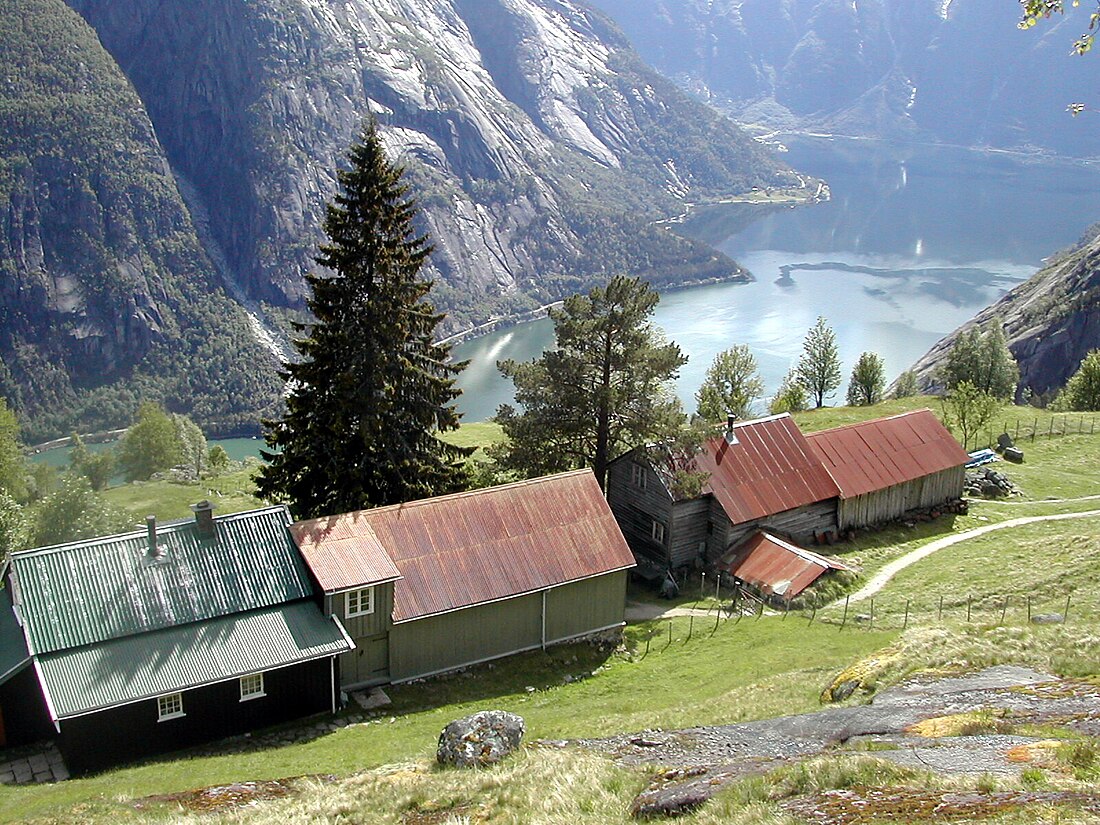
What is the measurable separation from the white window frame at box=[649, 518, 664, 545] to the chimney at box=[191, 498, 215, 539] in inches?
760

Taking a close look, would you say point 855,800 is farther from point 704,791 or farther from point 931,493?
point 931,493

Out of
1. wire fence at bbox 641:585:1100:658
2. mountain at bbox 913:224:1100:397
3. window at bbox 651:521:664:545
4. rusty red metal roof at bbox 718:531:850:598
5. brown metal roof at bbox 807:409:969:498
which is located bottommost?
wire fence at bbox 641:585:1100:658

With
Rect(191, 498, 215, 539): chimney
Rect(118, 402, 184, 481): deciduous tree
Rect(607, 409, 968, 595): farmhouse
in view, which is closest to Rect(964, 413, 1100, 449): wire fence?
Rect(607, 409, 968, 595): farmhouse

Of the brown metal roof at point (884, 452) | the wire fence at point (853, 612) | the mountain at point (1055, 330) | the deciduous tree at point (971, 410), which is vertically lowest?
the wire fence at point (853, 612)

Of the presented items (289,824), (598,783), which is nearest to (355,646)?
(289,824)

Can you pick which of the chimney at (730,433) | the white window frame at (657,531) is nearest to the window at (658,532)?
the white window frame at (657,531)

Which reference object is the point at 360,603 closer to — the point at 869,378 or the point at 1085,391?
the point at 869,378

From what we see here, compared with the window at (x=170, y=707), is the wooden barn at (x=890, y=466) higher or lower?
higher

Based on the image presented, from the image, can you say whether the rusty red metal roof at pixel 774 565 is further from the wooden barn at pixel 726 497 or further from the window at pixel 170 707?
the window at pixel 170 707

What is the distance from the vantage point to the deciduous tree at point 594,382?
42188 millimetres

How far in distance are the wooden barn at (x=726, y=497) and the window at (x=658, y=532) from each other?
0.04 metres

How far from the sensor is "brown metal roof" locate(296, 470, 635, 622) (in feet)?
107

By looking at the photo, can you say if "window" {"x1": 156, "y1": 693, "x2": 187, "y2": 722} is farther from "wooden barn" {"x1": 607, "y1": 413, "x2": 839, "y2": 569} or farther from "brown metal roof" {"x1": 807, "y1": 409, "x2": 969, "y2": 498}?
"brown metal roof" {"x1": 807, "y1": 409, "x2": 969, "y2": 498}

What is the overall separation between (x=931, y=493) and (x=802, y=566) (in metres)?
12.8
